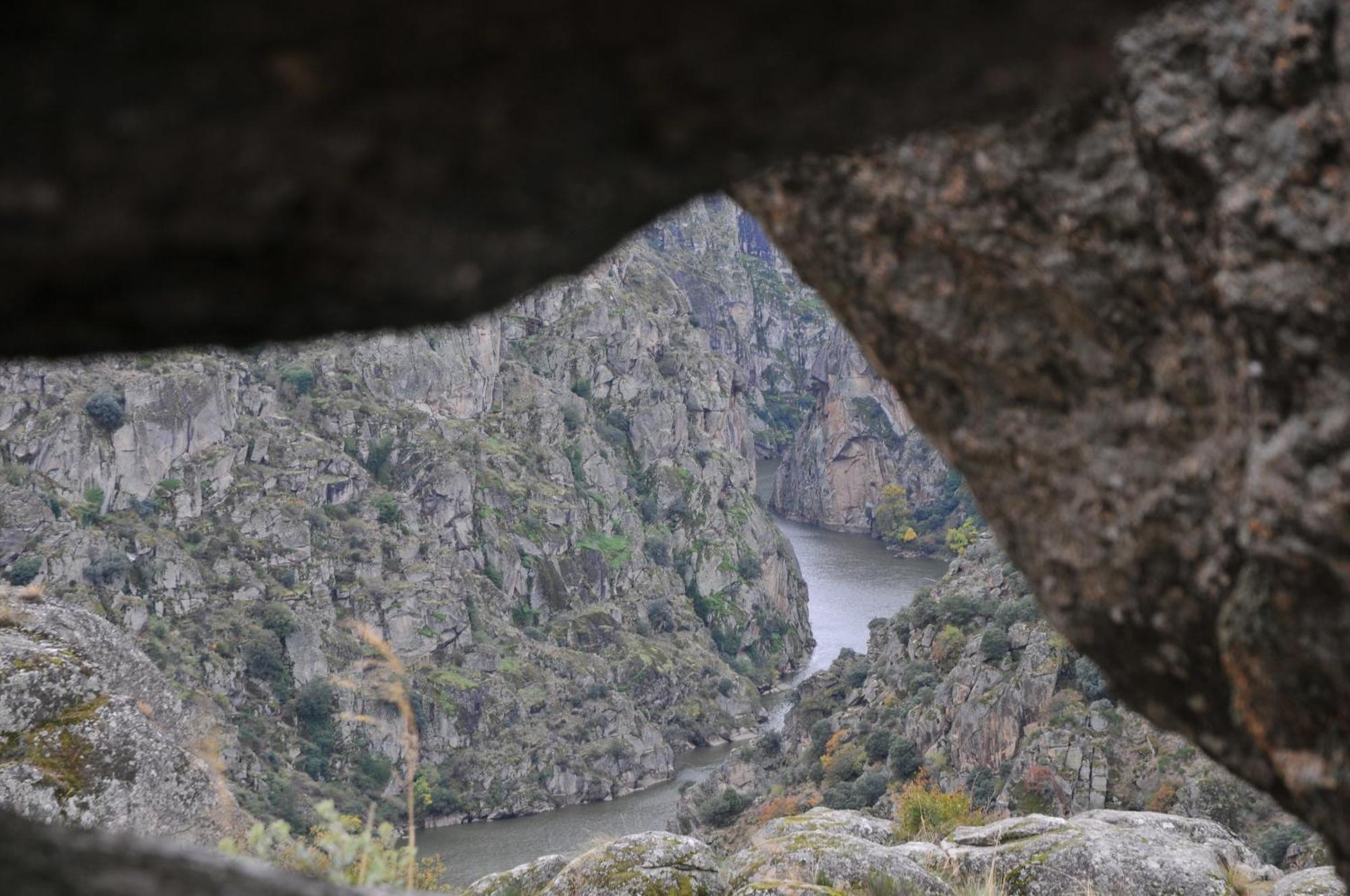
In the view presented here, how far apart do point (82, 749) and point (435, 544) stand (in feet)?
190

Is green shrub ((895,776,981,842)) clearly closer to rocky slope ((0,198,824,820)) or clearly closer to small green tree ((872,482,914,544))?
rocky slope ((0,198,824,820))

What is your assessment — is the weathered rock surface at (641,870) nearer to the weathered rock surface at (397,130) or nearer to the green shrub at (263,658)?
the weathered rock surface at (397,130)

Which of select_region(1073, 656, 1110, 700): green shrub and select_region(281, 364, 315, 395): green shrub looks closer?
select_region(1073, 656, 1110, 700): green shrub

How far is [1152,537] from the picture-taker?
2.47 meters

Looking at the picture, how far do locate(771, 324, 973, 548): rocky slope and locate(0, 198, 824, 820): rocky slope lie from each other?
31.6 metres

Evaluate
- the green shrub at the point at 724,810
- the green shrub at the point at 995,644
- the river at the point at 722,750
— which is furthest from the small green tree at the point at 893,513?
the green shrub at the point at 995,644

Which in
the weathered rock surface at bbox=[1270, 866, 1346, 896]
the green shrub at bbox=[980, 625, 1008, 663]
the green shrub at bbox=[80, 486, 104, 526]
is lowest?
the green shrub at bbox=[980, 625, 1008, 663]

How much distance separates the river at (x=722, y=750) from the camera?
45469 millimetres

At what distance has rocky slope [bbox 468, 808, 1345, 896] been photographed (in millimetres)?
6555

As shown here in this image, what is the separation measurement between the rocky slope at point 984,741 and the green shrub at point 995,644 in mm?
42

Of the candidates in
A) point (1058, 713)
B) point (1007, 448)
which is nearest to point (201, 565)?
point (1058, 713)

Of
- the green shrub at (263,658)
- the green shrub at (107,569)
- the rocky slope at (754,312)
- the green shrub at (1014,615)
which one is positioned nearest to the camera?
the green shrub at (1014,615)

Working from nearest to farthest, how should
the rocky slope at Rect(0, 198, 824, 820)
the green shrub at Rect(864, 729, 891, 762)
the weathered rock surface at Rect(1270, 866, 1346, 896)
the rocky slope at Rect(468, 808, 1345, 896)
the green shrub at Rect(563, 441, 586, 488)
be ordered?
the weathered rock surface at Rect(1270, 866, 1346, 896)
the rocky slope at Rect(468, 808, 1345, 896)
the green shrub at Rect(864, 729, 891, 762)
the rocky slope at Rect(0, 198, 824, 820)
the green shrub at Rect(563, 441, 586, 488)

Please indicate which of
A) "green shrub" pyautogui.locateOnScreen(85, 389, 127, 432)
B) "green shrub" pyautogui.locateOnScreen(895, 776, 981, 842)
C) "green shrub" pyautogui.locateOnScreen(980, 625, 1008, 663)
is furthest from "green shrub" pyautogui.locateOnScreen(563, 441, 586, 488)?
"green shrub" pyautogui.locateOnScreen(895, 776, 981, 842)
